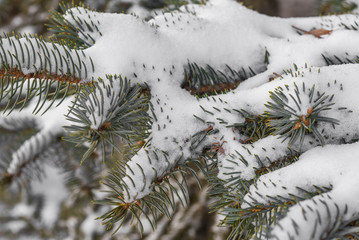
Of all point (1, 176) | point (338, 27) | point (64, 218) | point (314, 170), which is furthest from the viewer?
point (64, 218)

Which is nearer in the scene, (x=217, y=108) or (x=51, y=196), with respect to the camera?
(x=217, y=108)

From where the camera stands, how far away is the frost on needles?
2.01 ft

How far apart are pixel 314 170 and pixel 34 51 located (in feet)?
2.03

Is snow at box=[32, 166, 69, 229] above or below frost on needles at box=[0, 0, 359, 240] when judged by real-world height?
below

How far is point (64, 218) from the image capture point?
6.57 feet

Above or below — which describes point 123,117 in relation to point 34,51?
below

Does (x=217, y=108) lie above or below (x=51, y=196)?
above

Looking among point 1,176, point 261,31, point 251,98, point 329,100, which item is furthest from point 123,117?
point 1,176

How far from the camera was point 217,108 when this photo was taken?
750 mm

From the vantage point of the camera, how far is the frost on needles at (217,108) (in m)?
0.61

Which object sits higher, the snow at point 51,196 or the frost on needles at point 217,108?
the frost on needles at point 217,108

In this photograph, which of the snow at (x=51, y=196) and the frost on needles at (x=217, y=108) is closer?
the frost on needles at (x=217, y=108)

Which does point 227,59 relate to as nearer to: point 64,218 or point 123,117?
point 123,117

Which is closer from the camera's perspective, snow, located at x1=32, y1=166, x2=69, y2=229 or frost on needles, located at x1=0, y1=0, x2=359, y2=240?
frost on needles, located at x1=0, y1=0, x2=359, y2=240
